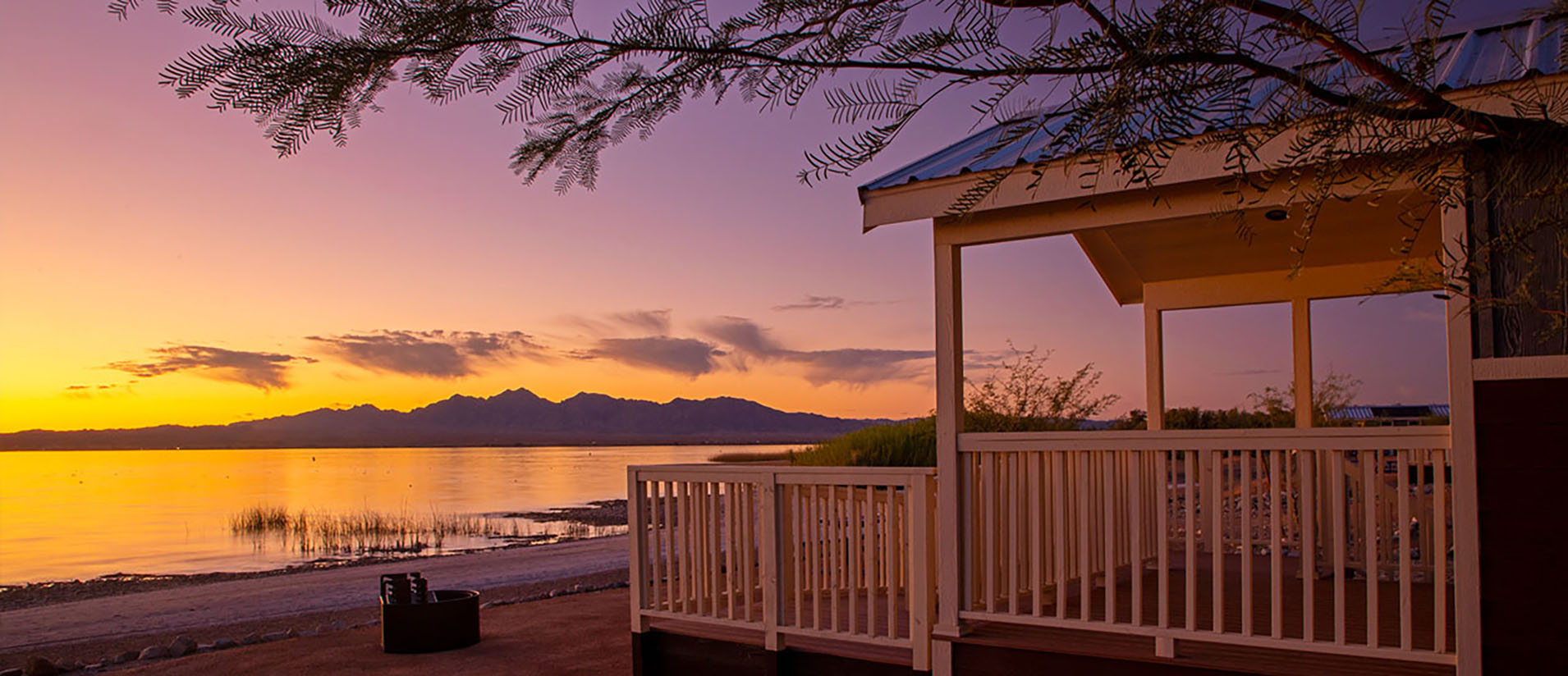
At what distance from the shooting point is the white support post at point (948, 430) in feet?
18.2

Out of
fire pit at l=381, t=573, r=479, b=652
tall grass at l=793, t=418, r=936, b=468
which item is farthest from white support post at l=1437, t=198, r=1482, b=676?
tall grass at l=793, t=418, r=936, b=468

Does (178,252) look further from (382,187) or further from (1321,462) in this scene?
(1321,462)

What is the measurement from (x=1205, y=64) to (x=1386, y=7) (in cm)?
53

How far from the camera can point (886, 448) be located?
47.6ft

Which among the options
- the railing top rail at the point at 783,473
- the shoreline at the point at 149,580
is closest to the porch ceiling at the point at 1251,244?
the railing top rail at the point at 783,473

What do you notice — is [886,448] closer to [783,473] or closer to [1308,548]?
[783,473]

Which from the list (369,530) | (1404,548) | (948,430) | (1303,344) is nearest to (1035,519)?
(948,430)

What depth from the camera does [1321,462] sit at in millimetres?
7871

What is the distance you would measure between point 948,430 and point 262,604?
1226 centimetres

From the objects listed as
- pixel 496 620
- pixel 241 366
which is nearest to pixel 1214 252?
pixel 496 620

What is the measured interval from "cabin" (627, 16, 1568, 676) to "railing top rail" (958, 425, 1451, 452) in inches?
0.5

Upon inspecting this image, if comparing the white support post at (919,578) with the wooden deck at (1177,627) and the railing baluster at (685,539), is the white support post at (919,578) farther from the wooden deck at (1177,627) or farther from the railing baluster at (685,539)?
the railing baluster at (685,539)

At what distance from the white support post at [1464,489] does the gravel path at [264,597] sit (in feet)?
41.6

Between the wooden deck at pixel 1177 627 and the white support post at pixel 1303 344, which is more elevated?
the white support post at pixel 1303 344
